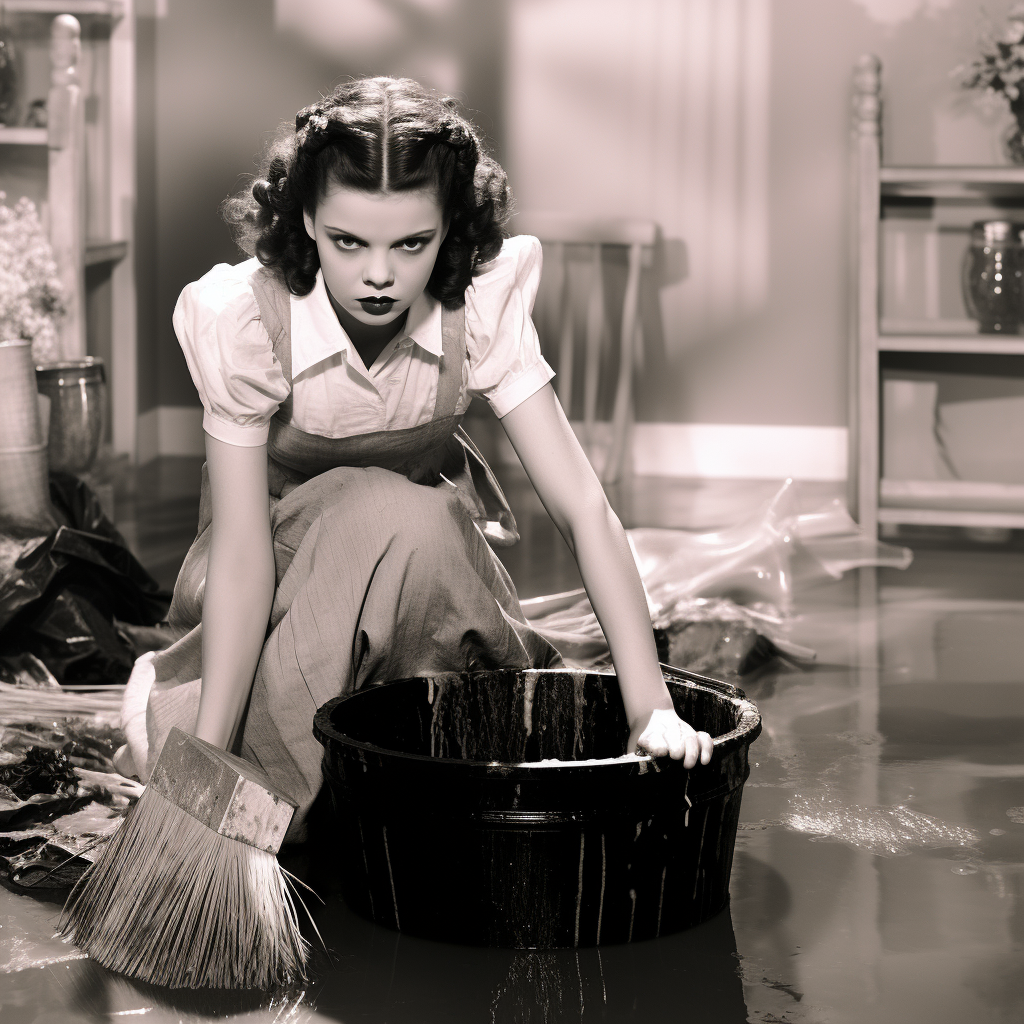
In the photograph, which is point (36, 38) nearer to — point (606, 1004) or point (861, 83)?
point (861, 83)

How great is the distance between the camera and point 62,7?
139 inches

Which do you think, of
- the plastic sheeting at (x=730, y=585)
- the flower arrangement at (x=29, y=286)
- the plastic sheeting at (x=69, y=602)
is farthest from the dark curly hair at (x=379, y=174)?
the flower arrangement at (x=29, y=286)

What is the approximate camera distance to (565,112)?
13.0 feet

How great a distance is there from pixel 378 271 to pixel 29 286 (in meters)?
2.11

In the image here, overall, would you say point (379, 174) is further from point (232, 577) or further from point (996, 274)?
point (996, 274)

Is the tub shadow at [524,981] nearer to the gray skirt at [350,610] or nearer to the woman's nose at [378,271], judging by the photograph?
the gray skirt at [350,610]

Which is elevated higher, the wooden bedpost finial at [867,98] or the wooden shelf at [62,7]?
the wooden shelf at [62,7]

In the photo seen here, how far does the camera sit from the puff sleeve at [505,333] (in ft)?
4.41

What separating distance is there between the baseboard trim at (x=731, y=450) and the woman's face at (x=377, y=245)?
8.90 feet

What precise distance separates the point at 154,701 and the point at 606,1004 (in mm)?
608

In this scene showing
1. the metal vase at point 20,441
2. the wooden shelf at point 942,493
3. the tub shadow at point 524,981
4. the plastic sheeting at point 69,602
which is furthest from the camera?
the wooden shelf at point 942,493

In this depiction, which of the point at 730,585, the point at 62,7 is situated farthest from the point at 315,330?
the point at 62,7

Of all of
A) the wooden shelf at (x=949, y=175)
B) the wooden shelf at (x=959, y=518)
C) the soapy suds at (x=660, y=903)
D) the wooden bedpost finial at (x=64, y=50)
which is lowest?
the soapy suds at (x=660, y=903)

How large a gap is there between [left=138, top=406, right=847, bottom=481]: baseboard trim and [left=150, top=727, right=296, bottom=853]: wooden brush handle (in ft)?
9.34
